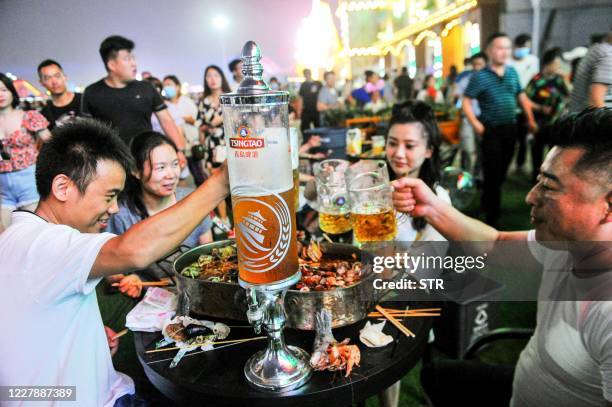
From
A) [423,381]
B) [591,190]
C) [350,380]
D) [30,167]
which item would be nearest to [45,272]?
[350,380]

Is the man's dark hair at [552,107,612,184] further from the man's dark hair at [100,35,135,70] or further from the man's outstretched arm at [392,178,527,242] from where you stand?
the man's dark hair at [100,35,135,70]

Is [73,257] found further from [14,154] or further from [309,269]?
[14,154]

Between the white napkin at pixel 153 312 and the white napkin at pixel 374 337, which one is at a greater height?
the white napkin at pixel 153 312

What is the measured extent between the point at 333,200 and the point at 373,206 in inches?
13.2

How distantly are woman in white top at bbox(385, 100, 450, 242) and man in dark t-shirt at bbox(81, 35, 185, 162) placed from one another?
6.91 feet

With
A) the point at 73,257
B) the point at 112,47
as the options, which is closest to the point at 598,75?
the point at 73,257

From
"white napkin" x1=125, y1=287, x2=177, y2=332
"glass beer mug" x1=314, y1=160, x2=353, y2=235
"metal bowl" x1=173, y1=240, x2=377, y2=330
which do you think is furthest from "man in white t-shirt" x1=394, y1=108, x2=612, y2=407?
"white napkin" x1=125, y1=287, x2=177, y2=332

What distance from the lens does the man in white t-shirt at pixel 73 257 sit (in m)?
1.06

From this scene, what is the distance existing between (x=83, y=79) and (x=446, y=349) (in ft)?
13.7

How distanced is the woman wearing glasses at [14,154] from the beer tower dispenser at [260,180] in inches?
124

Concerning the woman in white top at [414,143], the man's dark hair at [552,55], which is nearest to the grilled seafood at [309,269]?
the woman in white top at [414,143]

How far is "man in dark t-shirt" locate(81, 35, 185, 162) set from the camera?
139 inches

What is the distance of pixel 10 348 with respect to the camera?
1143 mm

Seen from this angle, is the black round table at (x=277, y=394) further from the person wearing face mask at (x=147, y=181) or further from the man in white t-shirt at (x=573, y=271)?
the person wearing face mask at (x=147, y=181)
